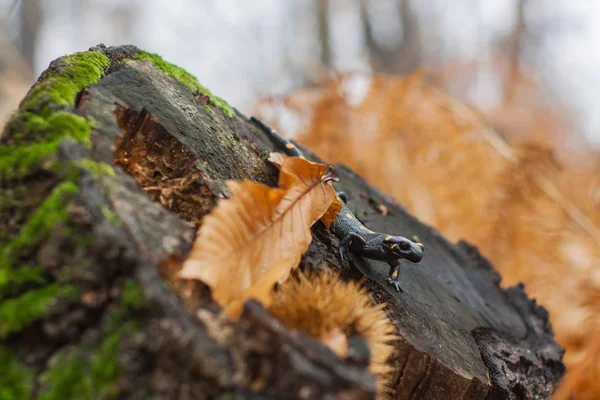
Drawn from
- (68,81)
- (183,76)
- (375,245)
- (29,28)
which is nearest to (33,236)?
(68,81)

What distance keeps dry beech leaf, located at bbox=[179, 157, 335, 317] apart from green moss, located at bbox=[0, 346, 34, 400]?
43 centimetres

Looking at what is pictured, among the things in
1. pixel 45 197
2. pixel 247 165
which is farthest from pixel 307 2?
pixel 45 197

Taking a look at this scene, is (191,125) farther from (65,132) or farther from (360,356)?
(360,356)

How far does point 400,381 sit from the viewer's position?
74.7 inches

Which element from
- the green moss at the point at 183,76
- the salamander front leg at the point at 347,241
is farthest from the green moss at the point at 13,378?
the green moss at the point at 183,76

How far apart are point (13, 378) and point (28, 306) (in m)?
0.17

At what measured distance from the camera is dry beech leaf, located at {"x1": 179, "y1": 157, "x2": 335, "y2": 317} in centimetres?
133

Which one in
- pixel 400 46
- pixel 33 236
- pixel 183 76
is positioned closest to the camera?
pixel 33 236

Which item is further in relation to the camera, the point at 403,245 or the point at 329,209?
the point at 403,245

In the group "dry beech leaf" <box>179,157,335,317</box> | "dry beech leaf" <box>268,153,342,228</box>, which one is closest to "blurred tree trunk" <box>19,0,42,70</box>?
"dry beech leaf" <box>268,153,342,228</box>

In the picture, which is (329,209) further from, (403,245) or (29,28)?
(29,28)

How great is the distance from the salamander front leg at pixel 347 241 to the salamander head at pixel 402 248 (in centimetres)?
18

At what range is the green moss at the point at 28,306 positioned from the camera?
1096 mm

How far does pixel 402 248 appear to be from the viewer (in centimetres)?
260
